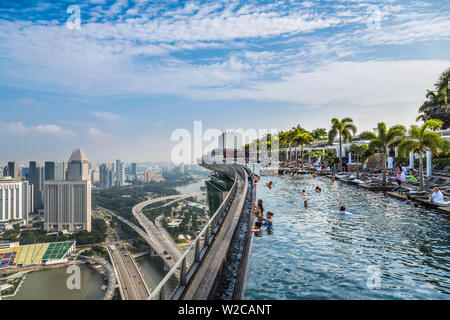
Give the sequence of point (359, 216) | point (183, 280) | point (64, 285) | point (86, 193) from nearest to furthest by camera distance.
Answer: point (183, 280) → point (359, 216) → point (64, 285) → point (86, 193)

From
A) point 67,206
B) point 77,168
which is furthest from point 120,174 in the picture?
point 67,206

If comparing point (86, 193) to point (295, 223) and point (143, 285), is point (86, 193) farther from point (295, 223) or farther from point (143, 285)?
point (295, 223)

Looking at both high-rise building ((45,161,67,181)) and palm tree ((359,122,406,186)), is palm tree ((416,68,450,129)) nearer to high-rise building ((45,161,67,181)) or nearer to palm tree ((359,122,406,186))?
palm tree ((359,122,406,186))
